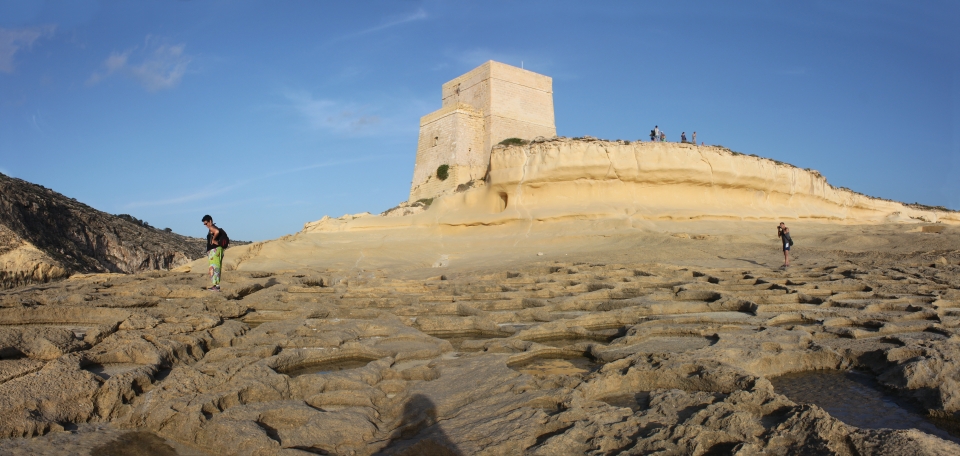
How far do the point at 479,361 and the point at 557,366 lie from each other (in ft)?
1.85

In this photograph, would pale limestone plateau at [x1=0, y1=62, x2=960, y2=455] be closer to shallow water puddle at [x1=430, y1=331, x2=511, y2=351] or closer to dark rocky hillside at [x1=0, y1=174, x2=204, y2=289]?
shallow water puddle at [x1=430, y1=331, x2=511, y2=351]

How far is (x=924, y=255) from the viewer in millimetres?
9828

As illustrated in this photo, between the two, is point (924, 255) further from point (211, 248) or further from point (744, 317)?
point (211, 248)

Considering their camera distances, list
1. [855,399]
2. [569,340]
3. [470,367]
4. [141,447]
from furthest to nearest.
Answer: [569,340] → [470,367] → [855,399] → [141,447]

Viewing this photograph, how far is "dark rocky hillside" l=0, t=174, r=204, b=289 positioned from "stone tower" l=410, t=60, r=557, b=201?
13311mm

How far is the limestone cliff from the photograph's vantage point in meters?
14.4

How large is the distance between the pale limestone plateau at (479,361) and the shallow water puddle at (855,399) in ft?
0.29

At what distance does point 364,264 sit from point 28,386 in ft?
29.6

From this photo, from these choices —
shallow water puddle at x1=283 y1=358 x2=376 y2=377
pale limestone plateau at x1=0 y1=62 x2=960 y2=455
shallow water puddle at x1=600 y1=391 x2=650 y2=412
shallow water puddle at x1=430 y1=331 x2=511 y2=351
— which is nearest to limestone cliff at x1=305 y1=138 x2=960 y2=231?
pale limestone plateau at x1=0 y1=62 x2=960 y2=455

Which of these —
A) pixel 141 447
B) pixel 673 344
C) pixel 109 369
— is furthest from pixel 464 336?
pixel 141 447

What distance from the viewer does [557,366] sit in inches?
168

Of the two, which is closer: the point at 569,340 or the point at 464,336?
the point at 569,340

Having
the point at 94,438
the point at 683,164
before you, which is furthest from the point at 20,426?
the point at 683,164

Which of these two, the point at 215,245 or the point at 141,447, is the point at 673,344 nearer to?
the point at 141,447
